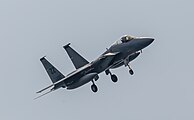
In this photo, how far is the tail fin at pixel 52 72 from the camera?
74562 mm

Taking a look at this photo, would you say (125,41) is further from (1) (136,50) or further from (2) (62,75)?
(2) (62,75)

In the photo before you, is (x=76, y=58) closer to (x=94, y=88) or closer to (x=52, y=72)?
(x=52, y=72)

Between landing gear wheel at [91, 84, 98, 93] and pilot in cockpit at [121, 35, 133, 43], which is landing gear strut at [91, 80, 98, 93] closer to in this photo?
landing gear wheel at [91, 84, 98, 93]

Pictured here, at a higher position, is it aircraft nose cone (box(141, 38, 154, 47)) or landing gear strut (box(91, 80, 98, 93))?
aircraft nose cone (box(141, 38, 154, 47))

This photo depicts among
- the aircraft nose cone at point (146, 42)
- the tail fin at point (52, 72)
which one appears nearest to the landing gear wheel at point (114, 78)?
the aircraft nose cone at point (146, 42)

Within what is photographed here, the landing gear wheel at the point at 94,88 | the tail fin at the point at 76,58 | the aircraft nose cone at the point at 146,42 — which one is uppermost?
the tail fin at the point at 76,58

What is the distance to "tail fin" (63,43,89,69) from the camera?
74.1 m

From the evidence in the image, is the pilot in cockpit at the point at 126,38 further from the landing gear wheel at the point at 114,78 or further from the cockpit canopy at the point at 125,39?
the landing gear wheel at the point at 114,78

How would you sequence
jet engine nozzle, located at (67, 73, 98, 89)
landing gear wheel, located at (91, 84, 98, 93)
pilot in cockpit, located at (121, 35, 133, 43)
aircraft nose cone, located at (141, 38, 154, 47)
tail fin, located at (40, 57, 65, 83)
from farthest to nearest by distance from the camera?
tail fin, located at (40, 57, 65, 83)
landing gear wheel, located at (91, 84, 98, 93)
pilot in cockpit, located at (121, 35, 133, 43)
jet engine nozzle, located at (67, 73, 98, 89)
aircraft nose cone, located at (141, 38, 154, 47)

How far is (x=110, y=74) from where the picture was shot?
234ft

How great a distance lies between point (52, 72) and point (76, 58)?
274 cm

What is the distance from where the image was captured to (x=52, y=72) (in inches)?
2950

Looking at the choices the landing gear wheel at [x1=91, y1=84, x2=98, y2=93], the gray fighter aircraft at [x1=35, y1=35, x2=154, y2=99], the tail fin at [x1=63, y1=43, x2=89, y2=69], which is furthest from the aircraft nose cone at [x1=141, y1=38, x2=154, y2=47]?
the tail fin at [x1=63, y1=43, x2=89, y2=69]

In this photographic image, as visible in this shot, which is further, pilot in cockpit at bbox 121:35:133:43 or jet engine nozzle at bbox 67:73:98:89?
pilot in cockpit at bbox 121:35:133:43
